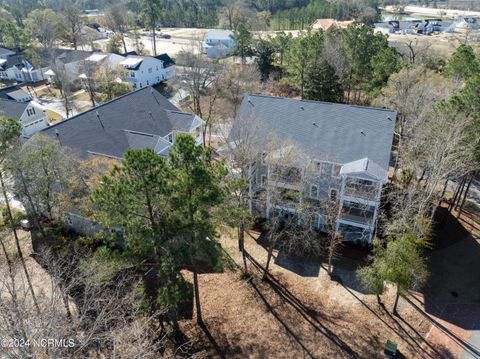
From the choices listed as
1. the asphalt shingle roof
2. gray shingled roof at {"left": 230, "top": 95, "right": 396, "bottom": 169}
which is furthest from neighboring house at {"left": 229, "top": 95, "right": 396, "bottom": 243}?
the asphalt shingle roof

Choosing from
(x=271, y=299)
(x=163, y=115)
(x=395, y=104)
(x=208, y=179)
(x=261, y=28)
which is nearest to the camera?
(x=208, y=179)

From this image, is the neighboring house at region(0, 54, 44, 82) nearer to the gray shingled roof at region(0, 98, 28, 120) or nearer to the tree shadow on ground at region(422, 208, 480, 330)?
the gray shingled roof at region(0, 98, 28, 120)

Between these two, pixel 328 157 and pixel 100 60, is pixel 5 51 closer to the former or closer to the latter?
pixel 100 60

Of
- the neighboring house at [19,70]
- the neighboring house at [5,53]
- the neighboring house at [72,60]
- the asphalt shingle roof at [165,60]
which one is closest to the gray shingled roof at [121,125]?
the neighboring house at [72,60]

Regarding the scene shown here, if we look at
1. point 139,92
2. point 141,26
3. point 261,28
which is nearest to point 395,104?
point 139,92

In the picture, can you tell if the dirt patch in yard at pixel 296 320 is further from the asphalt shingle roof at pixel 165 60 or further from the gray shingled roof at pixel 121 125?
the asphalt shingle roof at pixel 165 60

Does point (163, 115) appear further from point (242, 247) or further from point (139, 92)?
point (242, 247)

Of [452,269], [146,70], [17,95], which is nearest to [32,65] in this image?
[17,95]
